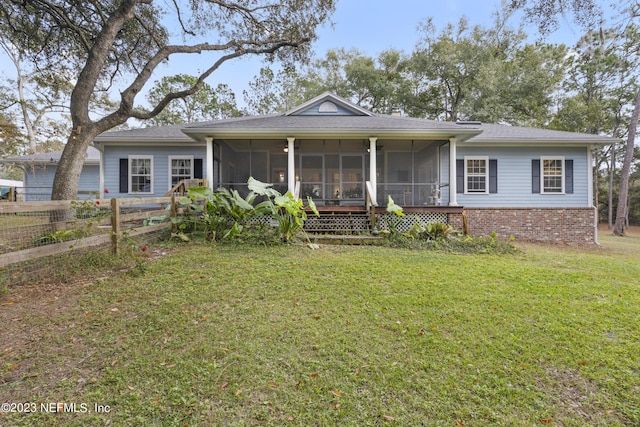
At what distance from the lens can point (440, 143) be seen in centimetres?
1005

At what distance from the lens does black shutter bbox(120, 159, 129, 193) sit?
35.5 feet

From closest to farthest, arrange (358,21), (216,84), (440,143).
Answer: (440,143), (358,21), (216,84)

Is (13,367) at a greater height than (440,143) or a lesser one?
lesser

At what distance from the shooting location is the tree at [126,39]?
6.90 meters

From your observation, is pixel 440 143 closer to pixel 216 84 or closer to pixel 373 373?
pixel 373 373

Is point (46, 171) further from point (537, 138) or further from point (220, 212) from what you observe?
point (537, 138)

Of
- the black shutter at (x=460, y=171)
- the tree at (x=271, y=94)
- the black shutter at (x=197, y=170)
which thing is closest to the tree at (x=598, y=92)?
the black shutter at (x=460, y=171)

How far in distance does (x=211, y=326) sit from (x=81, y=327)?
117cm

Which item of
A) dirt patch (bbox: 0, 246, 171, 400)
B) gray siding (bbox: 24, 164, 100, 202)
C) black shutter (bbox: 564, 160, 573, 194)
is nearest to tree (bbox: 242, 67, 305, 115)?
gray siding (bbox: 24, 164, 100, 202)

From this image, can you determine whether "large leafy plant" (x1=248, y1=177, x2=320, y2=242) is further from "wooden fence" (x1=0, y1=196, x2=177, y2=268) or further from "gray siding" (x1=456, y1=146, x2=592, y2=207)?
"gray siding" (x1=456, y1=146, x2=592, y2=207)

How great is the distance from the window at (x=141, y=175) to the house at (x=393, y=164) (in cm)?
4

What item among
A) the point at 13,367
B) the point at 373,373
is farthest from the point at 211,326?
the point at 373,373

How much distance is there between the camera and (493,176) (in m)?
10.4

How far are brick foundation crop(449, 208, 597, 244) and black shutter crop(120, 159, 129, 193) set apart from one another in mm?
11534
